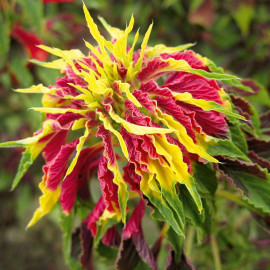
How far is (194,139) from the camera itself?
0.69m

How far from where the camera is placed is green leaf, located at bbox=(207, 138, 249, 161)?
0.71 metres

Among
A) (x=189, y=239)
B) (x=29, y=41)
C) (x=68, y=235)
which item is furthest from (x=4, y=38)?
(x=189, y=239)

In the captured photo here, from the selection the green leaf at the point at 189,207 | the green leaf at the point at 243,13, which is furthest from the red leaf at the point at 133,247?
the green leaf at the point at 243,13

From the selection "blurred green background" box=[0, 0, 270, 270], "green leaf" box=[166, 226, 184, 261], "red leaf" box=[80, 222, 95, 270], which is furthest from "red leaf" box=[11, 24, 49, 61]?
"green leaf" box=[166, 226, 184, 261]

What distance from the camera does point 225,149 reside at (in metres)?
0.71

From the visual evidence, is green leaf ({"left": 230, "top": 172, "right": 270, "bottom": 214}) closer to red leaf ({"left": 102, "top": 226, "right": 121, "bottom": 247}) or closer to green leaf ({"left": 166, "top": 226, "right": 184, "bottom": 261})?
Result: green leaf ({"left": 166, "top": 226, "right": 184, "bottom": 261})

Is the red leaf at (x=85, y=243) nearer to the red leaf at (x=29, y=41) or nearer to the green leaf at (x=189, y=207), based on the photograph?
the green leaf at (x=189, y=207)

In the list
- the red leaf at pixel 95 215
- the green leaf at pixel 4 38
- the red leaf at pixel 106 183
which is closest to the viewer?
the red leaf at pixel 106 183

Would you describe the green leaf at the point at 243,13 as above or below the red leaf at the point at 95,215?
above

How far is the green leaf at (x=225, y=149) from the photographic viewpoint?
2.32 ft

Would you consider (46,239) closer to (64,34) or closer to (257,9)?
(64,34)

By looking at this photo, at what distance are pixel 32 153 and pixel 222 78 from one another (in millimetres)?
346

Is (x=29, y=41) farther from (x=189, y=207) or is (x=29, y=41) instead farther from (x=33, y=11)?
(x=189, y=207)

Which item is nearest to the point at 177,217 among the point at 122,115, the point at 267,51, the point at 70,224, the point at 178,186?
the point at 178,186
